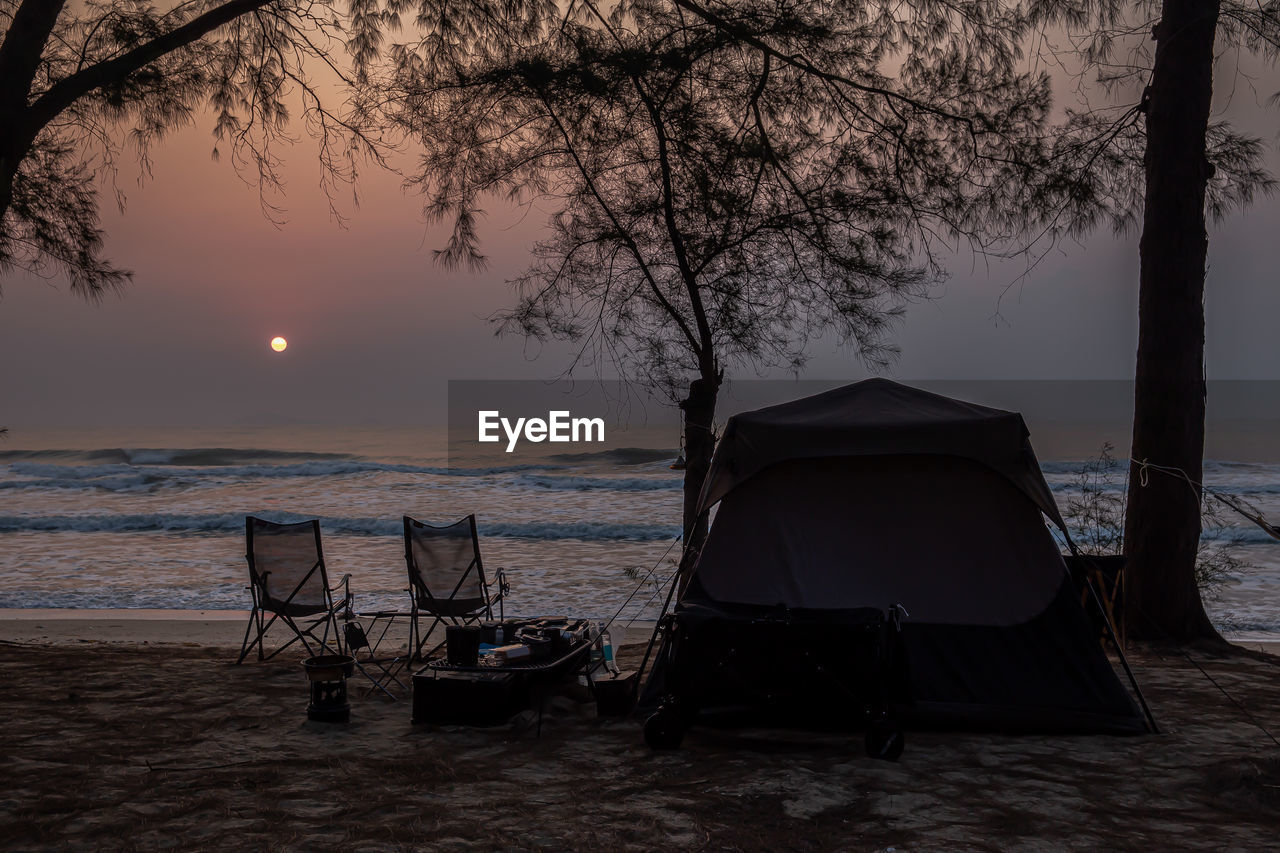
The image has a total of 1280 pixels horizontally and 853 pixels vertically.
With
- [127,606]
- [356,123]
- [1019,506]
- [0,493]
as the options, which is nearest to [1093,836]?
[1019,506]

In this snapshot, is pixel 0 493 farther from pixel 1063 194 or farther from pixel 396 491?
pixel 1063 194

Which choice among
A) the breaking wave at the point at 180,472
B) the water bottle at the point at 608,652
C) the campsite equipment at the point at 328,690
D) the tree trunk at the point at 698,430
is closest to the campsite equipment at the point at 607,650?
the water bottle at the point at 608,652

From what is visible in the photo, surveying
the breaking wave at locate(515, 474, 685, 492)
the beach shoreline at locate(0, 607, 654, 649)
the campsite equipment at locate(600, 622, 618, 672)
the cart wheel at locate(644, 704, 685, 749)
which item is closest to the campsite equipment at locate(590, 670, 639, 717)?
the campsite equipment at locate(600, 622, 618, 672)

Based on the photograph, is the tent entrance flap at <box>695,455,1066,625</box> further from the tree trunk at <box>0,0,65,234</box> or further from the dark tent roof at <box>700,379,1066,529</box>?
the tree trunk at <box>0,0,65,234</box>

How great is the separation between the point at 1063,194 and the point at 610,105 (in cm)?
303

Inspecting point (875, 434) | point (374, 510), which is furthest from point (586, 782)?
point (374, 510)

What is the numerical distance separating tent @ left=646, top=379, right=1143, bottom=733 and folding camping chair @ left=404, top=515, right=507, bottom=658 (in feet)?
5.74

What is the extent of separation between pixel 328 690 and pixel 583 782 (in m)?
1.51

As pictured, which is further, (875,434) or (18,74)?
(875,434)

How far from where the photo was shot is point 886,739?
3.99 meters

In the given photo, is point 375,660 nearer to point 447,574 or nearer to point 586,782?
point 447,574

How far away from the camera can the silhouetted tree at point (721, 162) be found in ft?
20.9

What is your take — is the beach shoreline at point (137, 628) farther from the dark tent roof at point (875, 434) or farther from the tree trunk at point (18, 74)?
the tree trunk at point (18, 74)

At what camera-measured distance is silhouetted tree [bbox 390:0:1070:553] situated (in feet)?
20.9
